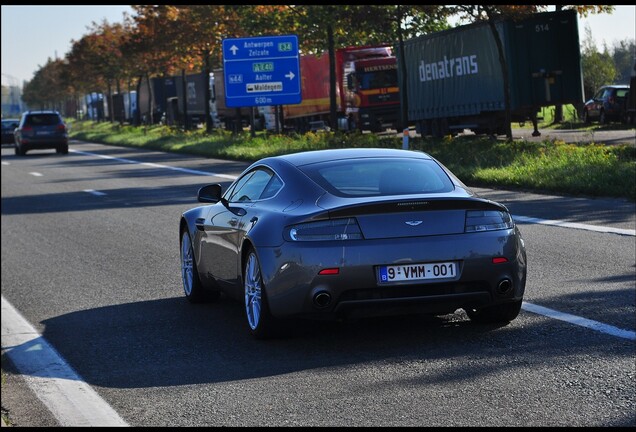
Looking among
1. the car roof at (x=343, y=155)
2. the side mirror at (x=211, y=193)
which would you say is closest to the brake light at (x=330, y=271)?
the car roof at (x=343, y=155)

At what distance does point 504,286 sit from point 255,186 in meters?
2.17

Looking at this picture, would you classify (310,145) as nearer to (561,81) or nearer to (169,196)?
(561,81)

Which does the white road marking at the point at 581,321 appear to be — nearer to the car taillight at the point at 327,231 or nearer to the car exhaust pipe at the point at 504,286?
the car exhaust pipe at the point at 504,286

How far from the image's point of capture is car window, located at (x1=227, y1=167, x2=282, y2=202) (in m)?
9.09

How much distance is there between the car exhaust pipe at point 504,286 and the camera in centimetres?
817

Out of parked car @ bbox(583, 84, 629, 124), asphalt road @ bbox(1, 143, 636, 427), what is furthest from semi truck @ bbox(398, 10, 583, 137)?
asphalt road @ bbox(1, 143, 636, 427)

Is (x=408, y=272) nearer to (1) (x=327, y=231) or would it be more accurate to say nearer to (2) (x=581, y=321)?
(1) (x=327, y=231)

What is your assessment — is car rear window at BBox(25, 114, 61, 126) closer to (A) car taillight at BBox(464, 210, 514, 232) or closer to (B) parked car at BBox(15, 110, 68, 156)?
(B) parked car at BBox(15, 110, 68, 156)

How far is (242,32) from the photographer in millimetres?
57500

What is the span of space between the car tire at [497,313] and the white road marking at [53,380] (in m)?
2.60

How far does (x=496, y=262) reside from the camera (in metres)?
8.15

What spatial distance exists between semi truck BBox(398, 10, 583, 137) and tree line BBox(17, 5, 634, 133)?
2.06 feet

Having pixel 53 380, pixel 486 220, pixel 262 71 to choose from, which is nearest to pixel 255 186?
pixel 486 220

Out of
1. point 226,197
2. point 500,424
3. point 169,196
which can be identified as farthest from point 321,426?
point 169,196
